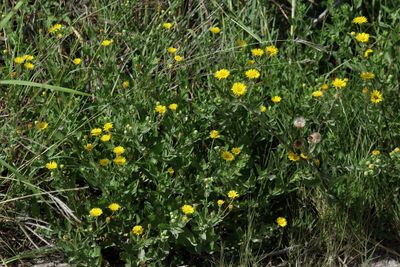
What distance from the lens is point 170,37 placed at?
3979mm

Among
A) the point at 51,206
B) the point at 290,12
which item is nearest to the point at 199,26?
the point at 290,12

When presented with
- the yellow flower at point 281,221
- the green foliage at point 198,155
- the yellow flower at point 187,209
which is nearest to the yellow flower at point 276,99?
the green foliage at point 198,155

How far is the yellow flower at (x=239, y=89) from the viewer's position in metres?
3.26

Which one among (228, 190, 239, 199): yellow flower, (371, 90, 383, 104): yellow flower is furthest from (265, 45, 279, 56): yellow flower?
(228, 190, 239, 199): yellow flower

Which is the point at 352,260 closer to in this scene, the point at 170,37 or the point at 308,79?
the point at 308,79

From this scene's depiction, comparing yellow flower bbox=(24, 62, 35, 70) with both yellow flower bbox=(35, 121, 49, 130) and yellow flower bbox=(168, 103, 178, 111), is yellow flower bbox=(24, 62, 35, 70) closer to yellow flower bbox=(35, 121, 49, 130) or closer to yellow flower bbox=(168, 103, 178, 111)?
yellow flower bbox=(35, 121, 49, 130)

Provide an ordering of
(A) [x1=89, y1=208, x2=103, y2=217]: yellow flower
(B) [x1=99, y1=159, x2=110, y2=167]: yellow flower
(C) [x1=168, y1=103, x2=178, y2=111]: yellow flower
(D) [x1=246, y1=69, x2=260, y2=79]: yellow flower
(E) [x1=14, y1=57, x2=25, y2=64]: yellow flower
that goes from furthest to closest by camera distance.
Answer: (E) [x1=14, y1=57, x2=25, y2=64]: yellow flower < (D) [x1=246, y1=69, x2=260, y2=79]: yellow flower < (C) [x1=168, y1=103, x2=178, y2=111]: yellow flower < (B) [x1=99, y1=159, x2=110, y2=167]: yellow flower < (A) [x1=89, y1=208, x2=103, y2=217]: yellow flower

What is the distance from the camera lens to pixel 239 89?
327 cm

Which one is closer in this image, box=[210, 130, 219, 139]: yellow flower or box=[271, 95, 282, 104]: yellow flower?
box=[210, 130, 219, 139]: yellow flower

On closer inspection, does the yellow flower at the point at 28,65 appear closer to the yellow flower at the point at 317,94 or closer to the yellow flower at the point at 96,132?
the yellow flower at the point at 96,132

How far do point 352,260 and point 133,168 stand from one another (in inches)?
39.9

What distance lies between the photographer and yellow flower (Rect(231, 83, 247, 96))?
326 cm

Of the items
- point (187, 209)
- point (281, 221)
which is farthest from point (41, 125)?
point (281, 221)

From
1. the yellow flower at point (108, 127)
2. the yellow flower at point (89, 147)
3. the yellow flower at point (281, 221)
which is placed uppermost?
the yellow flower at point (108, 127)
